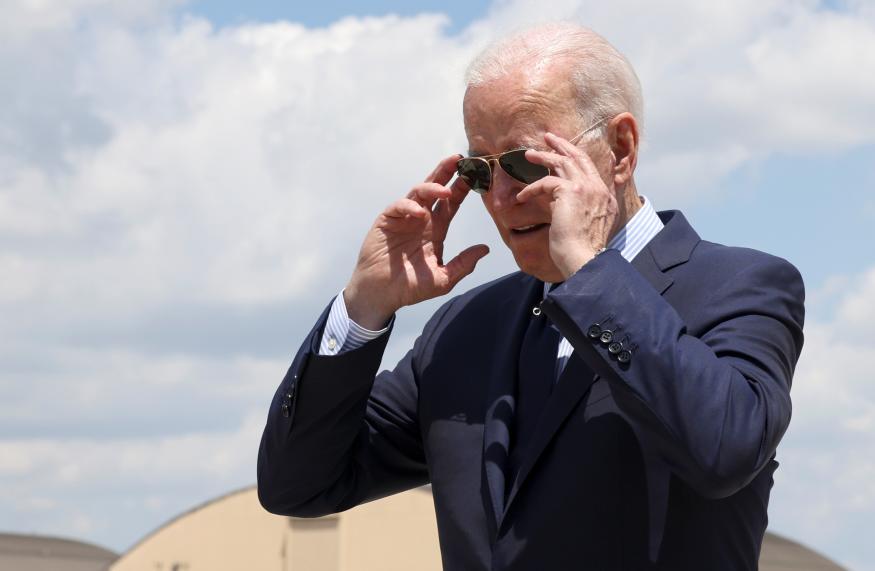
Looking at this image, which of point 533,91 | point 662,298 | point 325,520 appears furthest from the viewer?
point 325,520

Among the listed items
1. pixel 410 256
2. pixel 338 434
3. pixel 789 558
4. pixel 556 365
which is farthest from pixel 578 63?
pixel 789 558

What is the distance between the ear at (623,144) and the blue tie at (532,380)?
46 cm

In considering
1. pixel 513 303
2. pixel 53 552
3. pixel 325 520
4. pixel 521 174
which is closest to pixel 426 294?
pixel 513 303

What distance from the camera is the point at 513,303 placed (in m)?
4.17

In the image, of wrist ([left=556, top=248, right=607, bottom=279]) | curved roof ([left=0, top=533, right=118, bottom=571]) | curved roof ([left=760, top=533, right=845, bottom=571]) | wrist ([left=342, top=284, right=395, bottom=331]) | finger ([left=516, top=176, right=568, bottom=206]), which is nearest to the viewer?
Result: wrist ([left=556, top=248, right=607, bottom=279])

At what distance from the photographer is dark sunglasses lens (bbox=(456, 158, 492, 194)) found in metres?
3.87

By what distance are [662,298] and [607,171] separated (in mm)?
665

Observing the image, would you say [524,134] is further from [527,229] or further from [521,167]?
[527,229]

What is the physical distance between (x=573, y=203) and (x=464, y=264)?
0.72 m

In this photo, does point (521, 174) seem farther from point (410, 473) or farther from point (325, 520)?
point (325, 520)

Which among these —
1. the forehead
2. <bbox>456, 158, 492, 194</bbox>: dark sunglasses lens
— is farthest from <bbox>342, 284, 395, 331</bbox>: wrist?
the forehead

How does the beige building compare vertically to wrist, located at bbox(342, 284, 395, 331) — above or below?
above

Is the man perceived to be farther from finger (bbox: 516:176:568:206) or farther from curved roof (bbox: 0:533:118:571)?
curved roof (bbox: 0:533:118:571)

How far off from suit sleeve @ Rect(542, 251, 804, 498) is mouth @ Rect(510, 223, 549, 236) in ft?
1.34
